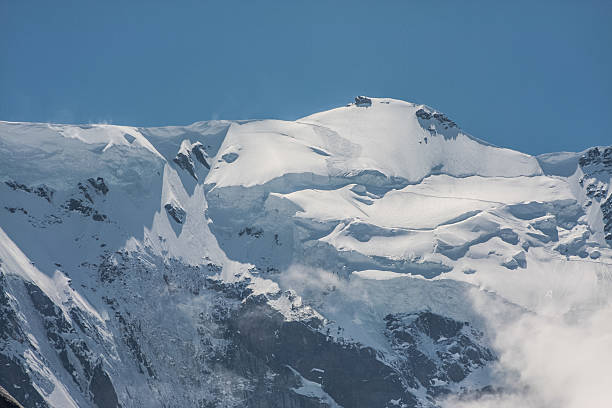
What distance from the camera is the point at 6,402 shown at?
3108 cm
